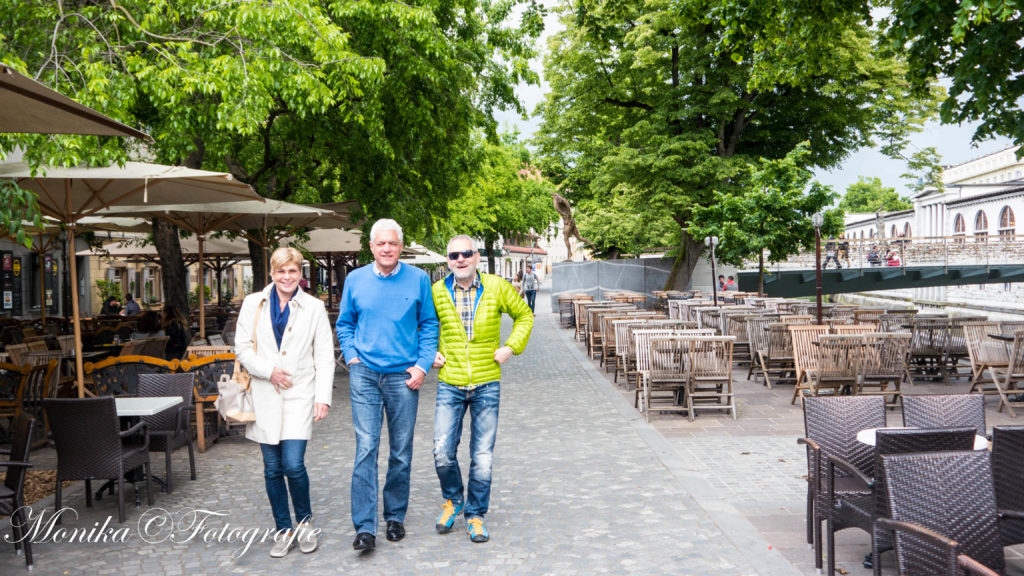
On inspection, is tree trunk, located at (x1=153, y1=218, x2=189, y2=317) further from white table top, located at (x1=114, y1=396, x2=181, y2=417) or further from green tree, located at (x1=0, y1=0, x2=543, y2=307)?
white table top, located at (x1=114, y1=396, x2=181, y2=417)

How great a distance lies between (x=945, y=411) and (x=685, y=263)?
25.2 m

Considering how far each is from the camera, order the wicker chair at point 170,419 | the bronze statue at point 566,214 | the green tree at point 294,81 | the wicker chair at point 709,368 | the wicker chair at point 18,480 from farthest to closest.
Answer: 1. the bronze statue at point 566,214
2. the wicker chair at point 709,368
3. the green tree at point 294,81
4. the wicker chair at point 170,419
5. the wicker chair at point 18,480

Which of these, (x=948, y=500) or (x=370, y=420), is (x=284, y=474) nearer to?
(x=370, y=420)

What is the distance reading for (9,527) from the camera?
5.37m

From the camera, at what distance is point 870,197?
134375 mm

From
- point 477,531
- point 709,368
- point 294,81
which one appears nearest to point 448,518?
point 477,531

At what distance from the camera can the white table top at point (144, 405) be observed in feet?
18.7

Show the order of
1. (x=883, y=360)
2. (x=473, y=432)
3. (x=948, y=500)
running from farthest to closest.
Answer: (x=883, y=360) → (x=473, y=432) → (x=948, y=500)

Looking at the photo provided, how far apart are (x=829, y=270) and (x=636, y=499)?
119ft

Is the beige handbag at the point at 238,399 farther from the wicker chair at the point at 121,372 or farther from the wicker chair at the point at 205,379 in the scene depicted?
the wicker chair at the point at 121,372

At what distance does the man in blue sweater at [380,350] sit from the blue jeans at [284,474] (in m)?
0.32

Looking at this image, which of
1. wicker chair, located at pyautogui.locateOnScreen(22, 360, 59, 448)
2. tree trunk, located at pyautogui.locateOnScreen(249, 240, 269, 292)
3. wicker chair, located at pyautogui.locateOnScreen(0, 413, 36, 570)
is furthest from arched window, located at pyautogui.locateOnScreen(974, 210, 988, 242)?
wicker chair, located at pyautogui.locateOnScreen(0, 413, 36, 570)

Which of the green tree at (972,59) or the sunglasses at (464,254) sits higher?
the green tree at (972,59)

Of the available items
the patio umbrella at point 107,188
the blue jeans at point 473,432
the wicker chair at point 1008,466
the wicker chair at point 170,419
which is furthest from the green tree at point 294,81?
the wicker chair at point 1008,466
